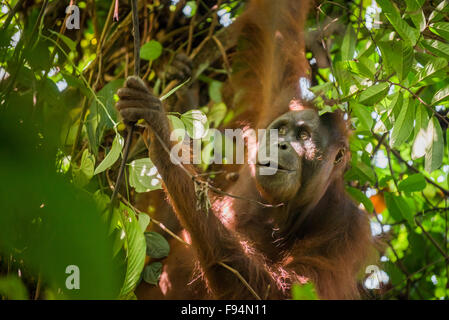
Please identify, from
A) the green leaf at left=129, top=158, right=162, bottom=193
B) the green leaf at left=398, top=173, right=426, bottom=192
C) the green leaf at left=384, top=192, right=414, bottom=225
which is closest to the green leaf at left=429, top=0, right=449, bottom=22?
the green leaf at left=398, top=173, right=426, bottom=192

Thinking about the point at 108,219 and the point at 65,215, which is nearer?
the point at 65,215

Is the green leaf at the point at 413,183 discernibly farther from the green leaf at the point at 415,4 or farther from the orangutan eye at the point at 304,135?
the green leaf at the point at 415,4

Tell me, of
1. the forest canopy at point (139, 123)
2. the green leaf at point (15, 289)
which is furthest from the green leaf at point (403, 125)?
the green leaf at point (15, 289)

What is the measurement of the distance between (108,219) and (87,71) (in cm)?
158

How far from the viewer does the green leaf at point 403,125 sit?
1897mm

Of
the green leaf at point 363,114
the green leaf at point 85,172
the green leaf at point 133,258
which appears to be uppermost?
the green leaf at point 363,114

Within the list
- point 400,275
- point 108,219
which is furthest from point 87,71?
point 400,275

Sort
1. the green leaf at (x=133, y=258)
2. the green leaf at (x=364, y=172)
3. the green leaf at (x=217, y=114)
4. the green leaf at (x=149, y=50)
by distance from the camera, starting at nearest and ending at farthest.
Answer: the green leaf at (x=133, y=258) → the green leaf at (x=364, y=172) → the green leaf at (x=149, y=50) → the green leaf at (x=217, y=114)

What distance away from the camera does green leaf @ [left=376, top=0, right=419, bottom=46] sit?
182 centimetres

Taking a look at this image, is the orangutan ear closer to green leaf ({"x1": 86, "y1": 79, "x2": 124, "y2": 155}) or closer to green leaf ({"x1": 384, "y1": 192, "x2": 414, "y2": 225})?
green leaf ({"x1": 384, "y1": 192, "x2": 414, "y2": 225})

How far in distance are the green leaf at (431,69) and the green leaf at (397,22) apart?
4.4 inches

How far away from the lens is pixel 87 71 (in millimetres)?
2787
